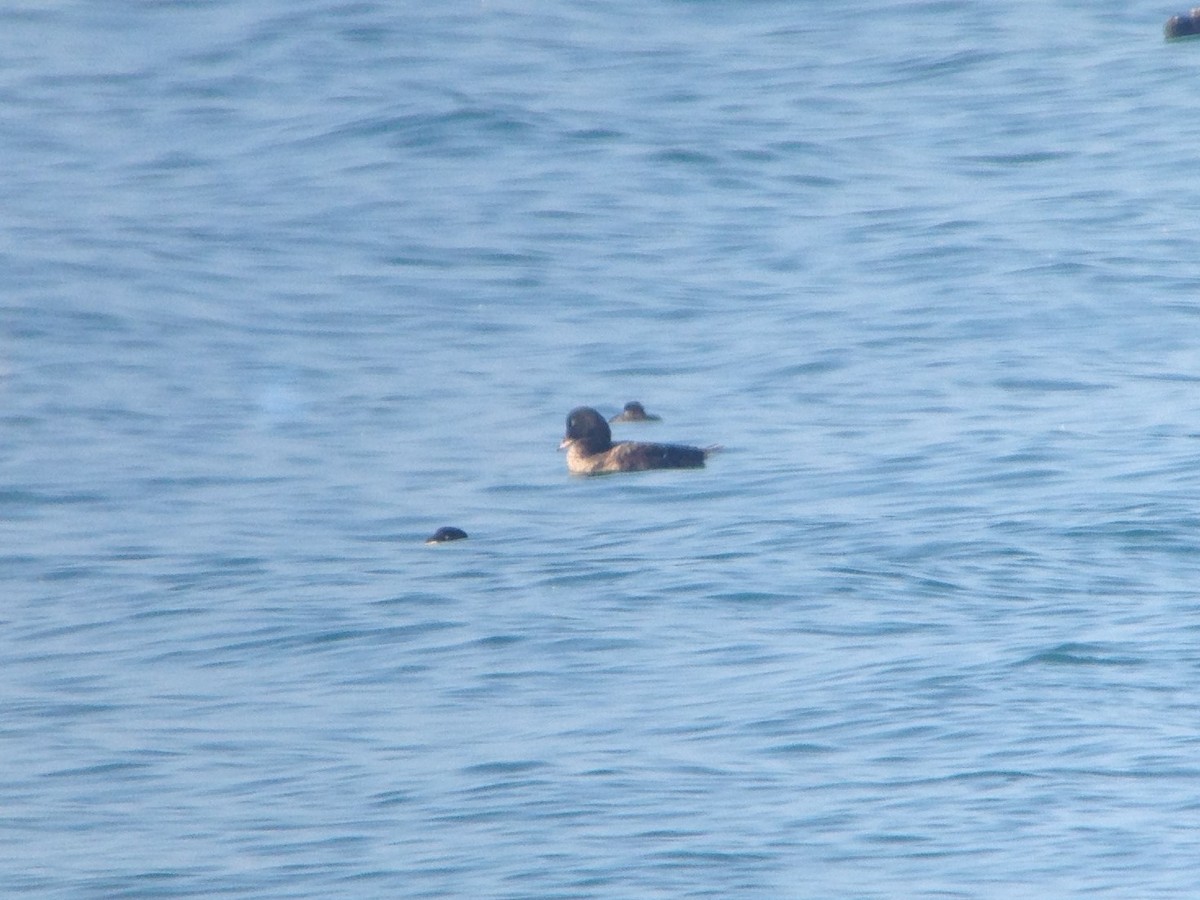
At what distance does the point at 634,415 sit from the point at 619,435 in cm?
44

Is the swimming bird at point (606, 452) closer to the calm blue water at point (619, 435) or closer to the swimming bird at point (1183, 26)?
the calm blue water at point (619, 435)

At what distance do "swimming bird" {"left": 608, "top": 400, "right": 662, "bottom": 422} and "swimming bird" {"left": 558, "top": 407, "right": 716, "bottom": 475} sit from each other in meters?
1.06

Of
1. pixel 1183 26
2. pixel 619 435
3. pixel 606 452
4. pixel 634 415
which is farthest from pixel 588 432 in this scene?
pixel 1183 26

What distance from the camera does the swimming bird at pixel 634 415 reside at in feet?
54.1

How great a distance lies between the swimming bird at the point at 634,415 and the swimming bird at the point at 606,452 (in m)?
1.06

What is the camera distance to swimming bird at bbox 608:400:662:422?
54.1 ft

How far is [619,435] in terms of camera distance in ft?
52.9

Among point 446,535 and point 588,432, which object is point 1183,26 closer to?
point 588,432

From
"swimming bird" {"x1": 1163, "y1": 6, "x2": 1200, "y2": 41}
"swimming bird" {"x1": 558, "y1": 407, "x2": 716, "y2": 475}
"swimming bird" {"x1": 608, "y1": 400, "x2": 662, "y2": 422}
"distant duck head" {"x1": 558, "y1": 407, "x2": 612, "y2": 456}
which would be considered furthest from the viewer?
"swimming bird" {"x1": 1163, "y1": 6, "x2": 1200, "y2": 41}

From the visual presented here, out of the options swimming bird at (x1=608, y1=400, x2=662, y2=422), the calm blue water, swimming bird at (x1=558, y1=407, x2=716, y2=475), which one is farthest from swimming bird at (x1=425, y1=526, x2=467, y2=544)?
swimming bird at (x1=608, y1=400, x2=662, y2=422)

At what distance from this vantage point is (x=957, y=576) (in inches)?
452

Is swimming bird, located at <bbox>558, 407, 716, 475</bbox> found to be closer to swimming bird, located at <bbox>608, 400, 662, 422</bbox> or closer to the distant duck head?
the distant duck head

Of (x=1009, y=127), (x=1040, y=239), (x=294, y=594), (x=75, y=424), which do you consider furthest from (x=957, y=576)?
(x=1009, y=127)

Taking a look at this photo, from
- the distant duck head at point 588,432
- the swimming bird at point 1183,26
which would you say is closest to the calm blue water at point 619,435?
the distant duck head at point 588,432
